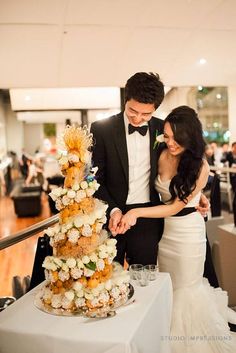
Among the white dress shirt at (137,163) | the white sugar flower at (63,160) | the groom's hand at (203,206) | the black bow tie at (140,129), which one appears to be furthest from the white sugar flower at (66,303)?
the groom's hand at (203,206)

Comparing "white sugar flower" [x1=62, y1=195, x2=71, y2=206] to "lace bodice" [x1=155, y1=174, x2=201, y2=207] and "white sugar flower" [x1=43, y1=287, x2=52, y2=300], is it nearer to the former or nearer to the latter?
"white sugar flower" [x1=43, y1=287, x2=52, y2=300]

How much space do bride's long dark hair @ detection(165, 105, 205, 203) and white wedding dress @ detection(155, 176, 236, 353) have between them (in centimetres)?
9

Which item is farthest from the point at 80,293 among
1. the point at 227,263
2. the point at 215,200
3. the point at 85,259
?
the point at 215,200

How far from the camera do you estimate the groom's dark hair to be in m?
1.93

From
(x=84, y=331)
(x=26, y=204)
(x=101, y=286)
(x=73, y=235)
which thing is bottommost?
(x=26, y=204)

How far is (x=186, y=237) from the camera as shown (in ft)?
7.58

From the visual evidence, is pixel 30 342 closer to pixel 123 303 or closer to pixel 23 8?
pixel 123 303

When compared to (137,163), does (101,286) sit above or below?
below

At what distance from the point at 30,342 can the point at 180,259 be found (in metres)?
1.18

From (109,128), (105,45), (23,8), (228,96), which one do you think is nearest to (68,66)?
(105,45)

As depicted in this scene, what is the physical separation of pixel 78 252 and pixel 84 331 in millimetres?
314

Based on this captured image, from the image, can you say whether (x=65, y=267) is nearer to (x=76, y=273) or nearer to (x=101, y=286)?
(x=76, y=273)

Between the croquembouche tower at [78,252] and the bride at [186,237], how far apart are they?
35 cm

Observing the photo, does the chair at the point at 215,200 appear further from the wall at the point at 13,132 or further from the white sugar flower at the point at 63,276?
the wall at the point at 13,132
